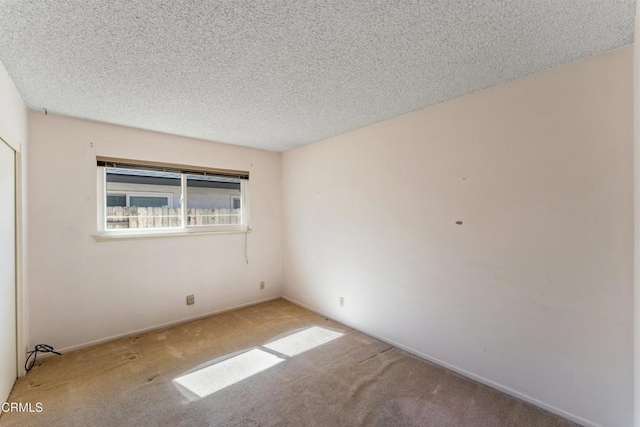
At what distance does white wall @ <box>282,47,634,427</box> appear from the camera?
1.66 m

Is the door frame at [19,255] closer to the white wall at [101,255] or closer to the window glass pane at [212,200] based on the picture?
the white wall at [101,255]

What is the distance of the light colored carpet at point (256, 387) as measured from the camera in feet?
6.01

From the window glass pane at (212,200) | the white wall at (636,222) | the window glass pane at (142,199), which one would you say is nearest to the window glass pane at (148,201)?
the window glass pane at (142,199)

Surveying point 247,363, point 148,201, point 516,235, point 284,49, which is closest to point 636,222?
point 516,235

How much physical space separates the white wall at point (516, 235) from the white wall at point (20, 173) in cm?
286

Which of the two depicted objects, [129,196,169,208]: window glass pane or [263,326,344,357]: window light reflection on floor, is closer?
[263,326,344,357]: window light reflection on floor

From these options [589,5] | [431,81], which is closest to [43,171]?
[431,81]

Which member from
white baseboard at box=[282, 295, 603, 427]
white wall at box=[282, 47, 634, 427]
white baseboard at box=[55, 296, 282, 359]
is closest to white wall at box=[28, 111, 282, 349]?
white baseboard at box=[55, 296, 282, 359]

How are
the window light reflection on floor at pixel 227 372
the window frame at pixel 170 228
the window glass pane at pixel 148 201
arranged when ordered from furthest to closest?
1. the window glass pane at pixel 148 201
2. the window frame at pixel 170 228
3. the window light reflection on floor at pixel 227 372

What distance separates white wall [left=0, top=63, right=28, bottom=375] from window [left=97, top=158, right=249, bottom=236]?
1.93ft

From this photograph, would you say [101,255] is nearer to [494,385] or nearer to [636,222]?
[494,385]

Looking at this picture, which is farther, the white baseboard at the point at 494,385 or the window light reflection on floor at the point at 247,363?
the window light reflection on floor at the point at 247,363

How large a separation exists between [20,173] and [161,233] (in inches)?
51.0

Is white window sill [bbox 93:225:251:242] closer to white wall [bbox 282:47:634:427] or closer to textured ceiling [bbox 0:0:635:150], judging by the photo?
textured ceiling [bbox 0:0:635:150]
